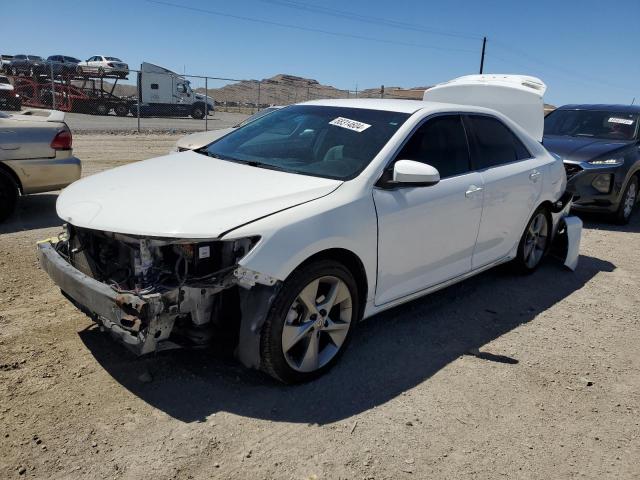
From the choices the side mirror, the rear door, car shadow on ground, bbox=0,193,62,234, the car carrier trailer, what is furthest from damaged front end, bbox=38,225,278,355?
the car carrier trailer

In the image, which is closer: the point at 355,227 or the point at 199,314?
the point at 199,314

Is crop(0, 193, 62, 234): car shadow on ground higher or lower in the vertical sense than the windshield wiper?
lower

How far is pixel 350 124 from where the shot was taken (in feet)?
13.3

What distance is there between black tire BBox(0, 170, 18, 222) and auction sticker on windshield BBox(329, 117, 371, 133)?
13.4 feet

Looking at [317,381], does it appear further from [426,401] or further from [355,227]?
[355,227]

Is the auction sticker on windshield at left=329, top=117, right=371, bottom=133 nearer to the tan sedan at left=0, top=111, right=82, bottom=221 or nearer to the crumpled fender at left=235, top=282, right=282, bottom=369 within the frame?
the crumpled fender at left=235, top=282, right=282, bottom=369

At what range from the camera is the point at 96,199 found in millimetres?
3303

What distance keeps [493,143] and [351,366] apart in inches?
94.9

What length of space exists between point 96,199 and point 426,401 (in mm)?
2314

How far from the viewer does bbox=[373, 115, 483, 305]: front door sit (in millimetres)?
3568

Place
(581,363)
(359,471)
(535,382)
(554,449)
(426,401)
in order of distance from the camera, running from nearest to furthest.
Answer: (359,471) < (554,449) < (426,401) < (535,382) < (581,363)

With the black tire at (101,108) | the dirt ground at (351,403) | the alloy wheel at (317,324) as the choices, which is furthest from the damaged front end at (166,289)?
the black tire at (101,108)

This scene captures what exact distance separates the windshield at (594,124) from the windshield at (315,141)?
6.32 meters

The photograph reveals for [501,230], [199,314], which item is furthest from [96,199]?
[501,230]
